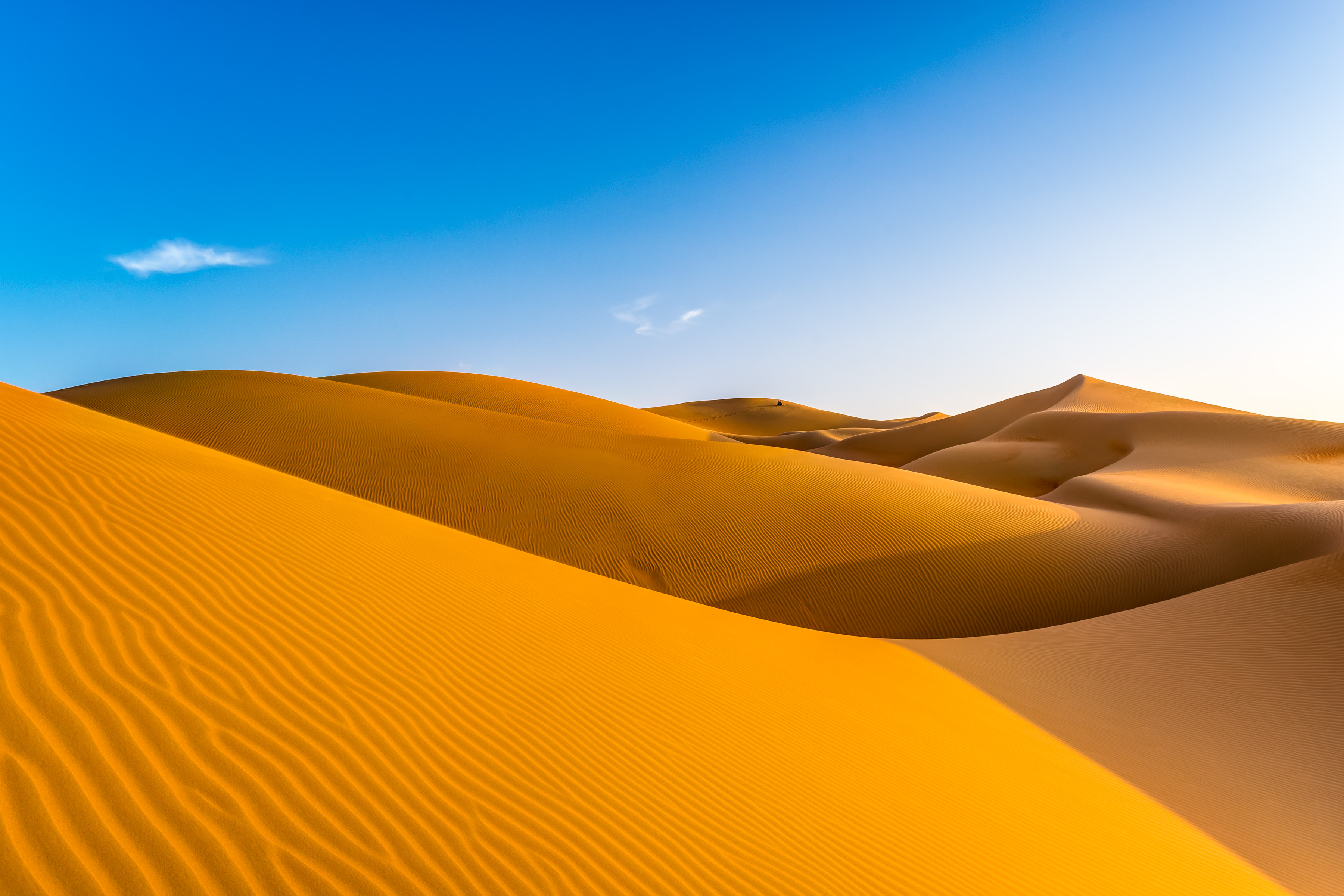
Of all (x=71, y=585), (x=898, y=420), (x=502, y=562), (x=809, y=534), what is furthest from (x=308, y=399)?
(x=898, y=420)

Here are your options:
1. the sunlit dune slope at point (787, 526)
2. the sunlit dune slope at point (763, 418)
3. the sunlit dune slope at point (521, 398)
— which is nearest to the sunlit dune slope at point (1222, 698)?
the sunlit dune slope at point (787, 526)

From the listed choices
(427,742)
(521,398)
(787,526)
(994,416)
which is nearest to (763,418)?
(994,416)

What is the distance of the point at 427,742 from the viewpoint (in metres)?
3.10

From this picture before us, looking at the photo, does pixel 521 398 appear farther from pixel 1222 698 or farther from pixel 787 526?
pixel 1222 698

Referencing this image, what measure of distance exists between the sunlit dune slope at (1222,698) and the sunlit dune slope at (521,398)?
94.1 feet

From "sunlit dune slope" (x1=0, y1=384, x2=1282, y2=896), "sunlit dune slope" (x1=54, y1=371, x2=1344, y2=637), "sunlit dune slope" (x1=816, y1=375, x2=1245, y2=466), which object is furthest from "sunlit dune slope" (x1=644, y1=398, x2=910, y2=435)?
"sunlit dune slope" (x1=0, y1=384, x2=1282, y2=896)

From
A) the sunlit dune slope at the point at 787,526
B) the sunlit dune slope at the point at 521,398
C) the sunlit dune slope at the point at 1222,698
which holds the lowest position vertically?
the sunlit dune slope at the point at 1222,698

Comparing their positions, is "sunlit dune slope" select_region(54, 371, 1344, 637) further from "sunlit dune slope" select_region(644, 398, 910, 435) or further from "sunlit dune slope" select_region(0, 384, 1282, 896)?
"sunlit dune slope" select_region(644, 398, 910, 435)

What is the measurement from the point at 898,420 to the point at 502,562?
293 ft

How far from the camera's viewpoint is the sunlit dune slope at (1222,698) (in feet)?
17.7

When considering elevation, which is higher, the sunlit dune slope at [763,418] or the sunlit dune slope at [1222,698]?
the sunlit dune slope at [763,418]

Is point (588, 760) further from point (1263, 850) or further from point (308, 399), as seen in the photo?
point (308, 399)

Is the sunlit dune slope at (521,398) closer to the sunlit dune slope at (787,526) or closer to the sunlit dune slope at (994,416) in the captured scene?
the sunlit dune slope at (994,416)

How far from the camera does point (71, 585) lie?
348 cm
